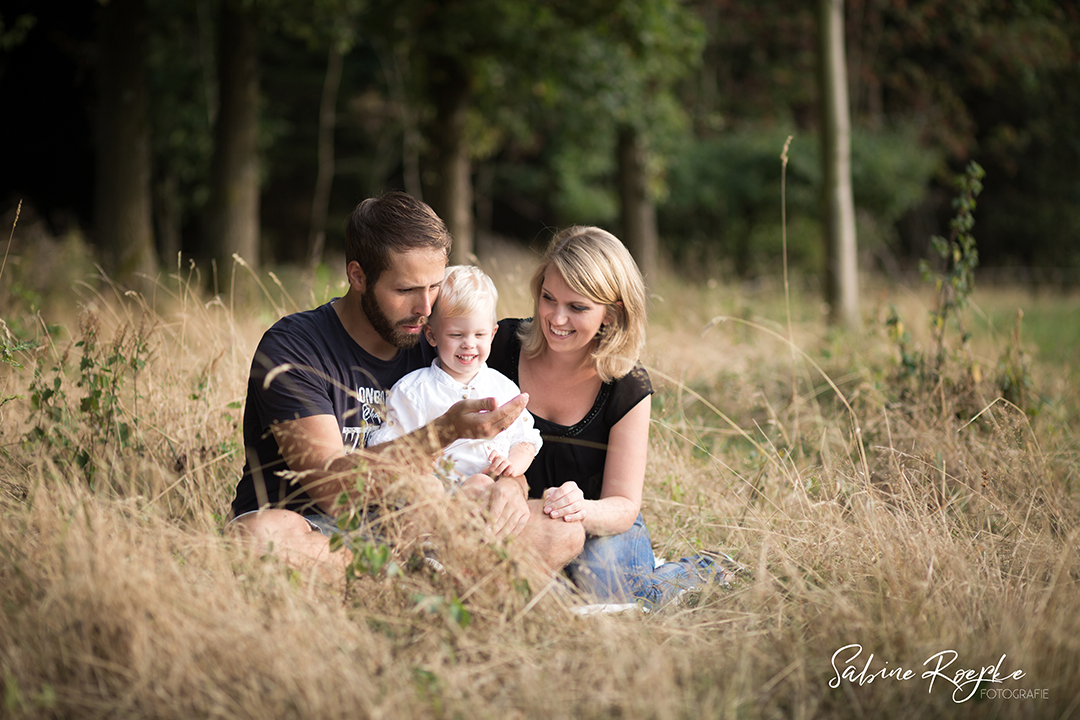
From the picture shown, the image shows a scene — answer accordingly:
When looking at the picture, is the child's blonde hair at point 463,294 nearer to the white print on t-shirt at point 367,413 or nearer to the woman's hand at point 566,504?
the white print on t-shirt at point 367,413

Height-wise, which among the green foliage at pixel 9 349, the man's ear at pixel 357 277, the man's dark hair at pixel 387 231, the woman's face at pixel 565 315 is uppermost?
the man's dark hair at pixel 387 231

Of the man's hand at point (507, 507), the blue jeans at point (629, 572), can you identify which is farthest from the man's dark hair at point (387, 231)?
the blue jeans at point (629, 572)

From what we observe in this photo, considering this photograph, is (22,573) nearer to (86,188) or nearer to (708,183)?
(708,183)

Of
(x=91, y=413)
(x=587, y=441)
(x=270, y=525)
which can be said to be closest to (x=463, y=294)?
(x=587, y=441)

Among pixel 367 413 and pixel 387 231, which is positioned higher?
pixel 387 231

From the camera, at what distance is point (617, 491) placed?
2812 mm

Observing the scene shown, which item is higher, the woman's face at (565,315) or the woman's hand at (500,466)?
the woman's face at (565,315)

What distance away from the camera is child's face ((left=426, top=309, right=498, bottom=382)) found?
2744 mm

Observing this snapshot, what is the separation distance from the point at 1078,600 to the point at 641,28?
22.2ft

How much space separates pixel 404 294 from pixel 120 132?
18.7 ft

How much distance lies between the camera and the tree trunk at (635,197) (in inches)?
402

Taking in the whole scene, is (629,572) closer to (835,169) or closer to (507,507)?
(507,507)

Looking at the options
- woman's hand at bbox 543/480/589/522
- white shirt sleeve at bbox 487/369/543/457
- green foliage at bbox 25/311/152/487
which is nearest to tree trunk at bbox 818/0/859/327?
white shirt sleeve at bbox 487/369/543/457

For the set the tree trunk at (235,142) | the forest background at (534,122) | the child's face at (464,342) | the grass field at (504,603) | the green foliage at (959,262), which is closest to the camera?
the grass field at (504,603)
